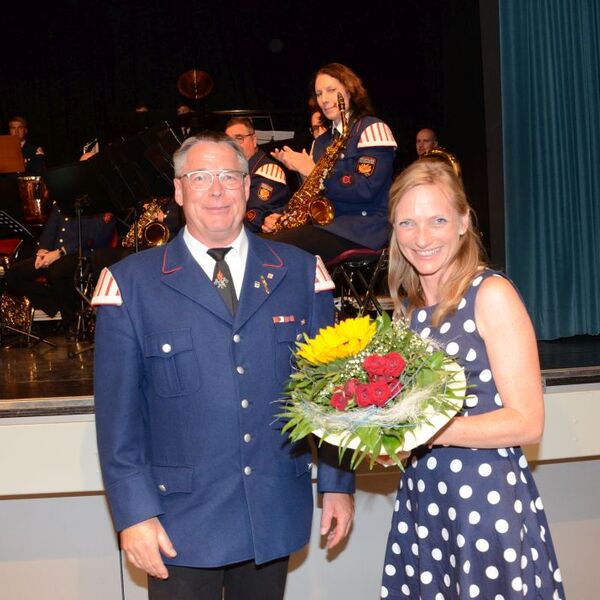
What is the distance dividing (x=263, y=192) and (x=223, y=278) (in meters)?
3.62

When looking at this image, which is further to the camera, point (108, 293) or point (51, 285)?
point (51, 285)

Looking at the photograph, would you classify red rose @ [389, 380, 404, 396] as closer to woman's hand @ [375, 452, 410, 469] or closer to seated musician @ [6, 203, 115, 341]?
woman's hand @ [375, 452, 410, 469]

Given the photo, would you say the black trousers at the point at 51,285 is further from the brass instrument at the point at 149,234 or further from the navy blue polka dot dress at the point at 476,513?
the navy blue polka dot dress at the point at 476,513

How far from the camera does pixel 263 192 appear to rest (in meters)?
5.94

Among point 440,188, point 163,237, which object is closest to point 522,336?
point 440,188

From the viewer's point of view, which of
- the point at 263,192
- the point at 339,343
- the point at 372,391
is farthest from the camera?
the point at 263,192

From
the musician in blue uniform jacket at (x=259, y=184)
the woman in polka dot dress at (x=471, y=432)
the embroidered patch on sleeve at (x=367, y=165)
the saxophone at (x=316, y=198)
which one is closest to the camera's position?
the woman in polka dot dress at (x=471, y=432)

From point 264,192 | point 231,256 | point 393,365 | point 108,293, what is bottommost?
point 393,365

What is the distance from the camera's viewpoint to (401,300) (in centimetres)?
255

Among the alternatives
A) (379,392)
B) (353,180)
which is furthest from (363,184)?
(379,392)

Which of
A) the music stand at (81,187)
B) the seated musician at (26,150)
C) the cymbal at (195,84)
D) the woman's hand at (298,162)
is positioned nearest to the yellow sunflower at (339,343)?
the music stand at (81,187)

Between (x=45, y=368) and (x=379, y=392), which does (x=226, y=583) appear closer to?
(x=379, y=392)

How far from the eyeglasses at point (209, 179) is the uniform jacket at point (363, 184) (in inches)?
96.5

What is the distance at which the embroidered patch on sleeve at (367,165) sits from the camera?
470cm
